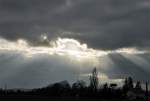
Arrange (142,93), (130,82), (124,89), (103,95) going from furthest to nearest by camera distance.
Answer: (130,82), (124,89), (142,93), (103,95)

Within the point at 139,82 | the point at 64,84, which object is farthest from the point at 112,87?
the point at 64,84

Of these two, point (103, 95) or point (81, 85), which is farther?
point (81, 85)

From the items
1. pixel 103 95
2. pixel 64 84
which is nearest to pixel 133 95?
pixel 103 95

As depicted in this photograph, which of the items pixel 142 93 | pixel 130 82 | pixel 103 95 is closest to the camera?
pixel 103 95

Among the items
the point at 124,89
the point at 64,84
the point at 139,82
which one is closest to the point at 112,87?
the point at 124,89

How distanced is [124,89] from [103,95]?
25.9m

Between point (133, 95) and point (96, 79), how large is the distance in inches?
1171

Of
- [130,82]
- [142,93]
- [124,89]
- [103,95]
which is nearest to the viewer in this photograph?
[103,95]

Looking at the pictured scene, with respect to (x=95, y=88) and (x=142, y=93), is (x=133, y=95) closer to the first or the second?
(x=142, y=93)

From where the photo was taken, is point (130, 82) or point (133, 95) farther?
point (130, 82)

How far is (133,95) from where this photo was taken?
5472 inches

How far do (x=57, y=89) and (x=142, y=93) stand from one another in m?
28.9

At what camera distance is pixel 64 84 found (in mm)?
178500

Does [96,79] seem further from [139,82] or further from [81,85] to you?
[139,82]
